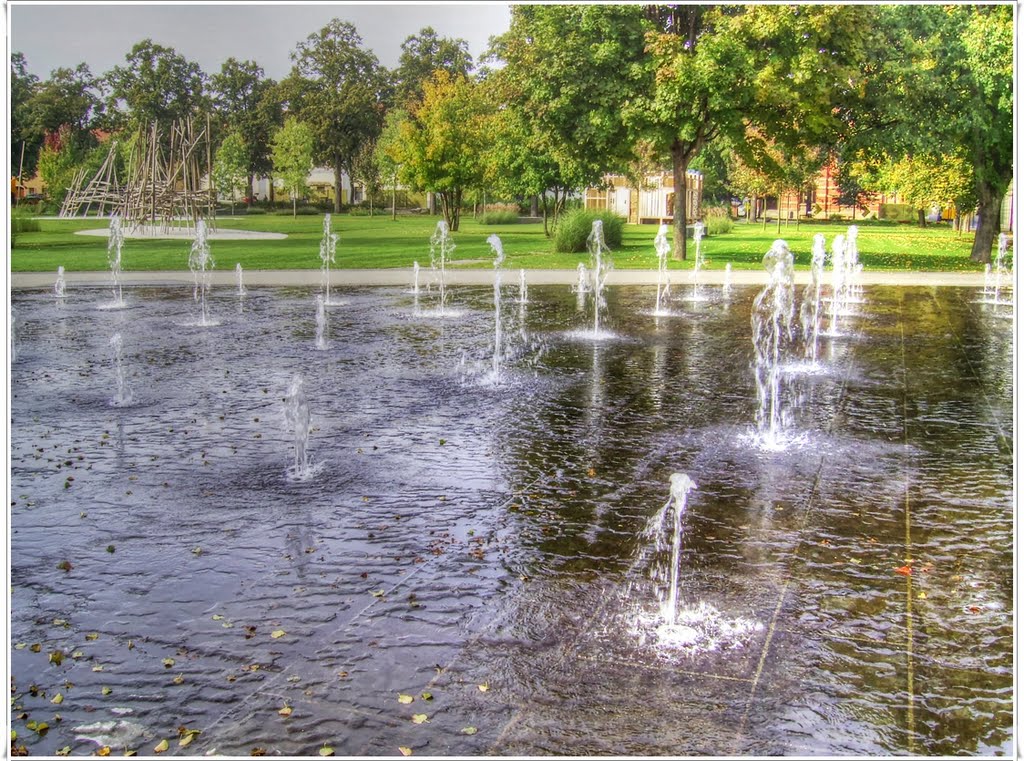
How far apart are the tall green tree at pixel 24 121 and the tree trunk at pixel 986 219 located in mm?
33848

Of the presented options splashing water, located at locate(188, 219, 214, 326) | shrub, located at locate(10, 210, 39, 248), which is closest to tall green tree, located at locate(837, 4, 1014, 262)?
splashing water, located at locate(188, 219, 214, 326)

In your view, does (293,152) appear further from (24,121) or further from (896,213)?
(896,213)

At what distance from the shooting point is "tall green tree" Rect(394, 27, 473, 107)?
6016cm

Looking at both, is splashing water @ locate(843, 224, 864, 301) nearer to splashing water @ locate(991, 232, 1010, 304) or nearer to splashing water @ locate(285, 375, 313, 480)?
splashing water @ locate(991, 232, 1010, 304)

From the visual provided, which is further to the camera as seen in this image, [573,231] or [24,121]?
[24,121]

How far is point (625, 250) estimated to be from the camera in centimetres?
3309

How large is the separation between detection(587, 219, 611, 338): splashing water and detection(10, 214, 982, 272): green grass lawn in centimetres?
40

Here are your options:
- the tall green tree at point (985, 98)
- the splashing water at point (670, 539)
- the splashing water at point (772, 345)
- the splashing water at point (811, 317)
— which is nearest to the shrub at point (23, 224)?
the splashing water at point (772, 345)

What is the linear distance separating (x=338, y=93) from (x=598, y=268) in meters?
40.1

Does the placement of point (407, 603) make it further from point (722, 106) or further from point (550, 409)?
point (722, 106)

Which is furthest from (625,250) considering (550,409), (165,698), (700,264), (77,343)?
(165,698)

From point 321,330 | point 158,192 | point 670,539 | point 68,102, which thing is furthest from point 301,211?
point 670,539

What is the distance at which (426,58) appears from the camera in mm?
62812

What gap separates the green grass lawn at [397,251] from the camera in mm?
28125
